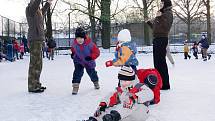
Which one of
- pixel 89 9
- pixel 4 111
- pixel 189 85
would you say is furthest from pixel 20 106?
pixel 89 9

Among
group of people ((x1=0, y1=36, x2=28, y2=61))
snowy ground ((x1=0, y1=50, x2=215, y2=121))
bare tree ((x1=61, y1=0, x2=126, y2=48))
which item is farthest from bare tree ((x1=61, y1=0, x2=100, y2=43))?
snowy ground ((x1=0, y1=50, x2=215, y2=121))

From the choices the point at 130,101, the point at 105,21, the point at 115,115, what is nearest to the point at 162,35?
the point at 130,101

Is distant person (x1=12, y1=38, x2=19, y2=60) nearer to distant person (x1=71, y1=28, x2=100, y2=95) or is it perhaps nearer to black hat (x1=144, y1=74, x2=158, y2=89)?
distant person (x1=71, y1=28, x2=100, y2=95)

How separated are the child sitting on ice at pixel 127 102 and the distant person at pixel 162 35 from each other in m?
2.84

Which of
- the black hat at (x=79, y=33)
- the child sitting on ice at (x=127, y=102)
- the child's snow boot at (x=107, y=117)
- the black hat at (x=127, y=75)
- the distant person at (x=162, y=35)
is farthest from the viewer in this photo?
the distant person at (x=162, y=35)

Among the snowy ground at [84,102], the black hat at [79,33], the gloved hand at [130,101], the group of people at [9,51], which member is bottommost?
the snowy ground at [84,102]

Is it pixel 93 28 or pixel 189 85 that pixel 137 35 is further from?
pixel 189 85

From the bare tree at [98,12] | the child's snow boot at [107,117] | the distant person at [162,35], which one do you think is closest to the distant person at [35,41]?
the distant person at [162,35]

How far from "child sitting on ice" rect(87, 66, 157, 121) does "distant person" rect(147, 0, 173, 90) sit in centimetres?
284

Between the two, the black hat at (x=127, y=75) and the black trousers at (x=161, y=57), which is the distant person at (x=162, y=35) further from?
the black hat at (x=127, y=75)

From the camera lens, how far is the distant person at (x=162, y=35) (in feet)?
26.2

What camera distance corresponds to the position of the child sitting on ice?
492cm

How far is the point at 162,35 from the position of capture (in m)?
8.06

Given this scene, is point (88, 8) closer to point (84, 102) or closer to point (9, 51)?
point (9, 51)
